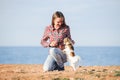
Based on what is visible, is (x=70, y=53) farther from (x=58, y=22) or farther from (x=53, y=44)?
(x=58, y=22)

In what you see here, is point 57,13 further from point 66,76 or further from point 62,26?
point 66,76

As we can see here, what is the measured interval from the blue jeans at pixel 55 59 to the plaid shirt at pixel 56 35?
260 mm

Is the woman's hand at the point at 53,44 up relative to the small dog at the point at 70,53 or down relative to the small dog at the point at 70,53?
up

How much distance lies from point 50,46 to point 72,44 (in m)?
0.80

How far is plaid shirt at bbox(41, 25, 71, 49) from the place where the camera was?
67.1ft

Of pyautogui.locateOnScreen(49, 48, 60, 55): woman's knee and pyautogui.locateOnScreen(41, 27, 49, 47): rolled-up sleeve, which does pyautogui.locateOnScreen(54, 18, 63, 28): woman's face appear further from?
pyautogui.locateOnScreen(49, 48, 60, 55): woman's knee

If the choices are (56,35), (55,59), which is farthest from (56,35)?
(55,59)

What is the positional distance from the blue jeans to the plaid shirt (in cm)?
26

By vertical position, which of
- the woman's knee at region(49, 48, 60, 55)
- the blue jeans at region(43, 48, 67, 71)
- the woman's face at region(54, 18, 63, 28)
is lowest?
the blue jeans at region(43, 48, 67, 71)

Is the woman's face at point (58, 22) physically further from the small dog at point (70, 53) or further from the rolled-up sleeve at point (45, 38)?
the small dog at point (70, 53)

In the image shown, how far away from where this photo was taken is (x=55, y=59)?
20.8 metres

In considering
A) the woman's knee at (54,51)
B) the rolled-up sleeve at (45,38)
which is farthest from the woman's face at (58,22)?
the woman's knee at (54,51)

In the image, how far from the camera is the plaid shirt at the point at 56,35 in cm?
2045

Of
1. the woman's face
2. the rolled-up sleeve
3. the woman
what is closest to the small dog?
the woman
